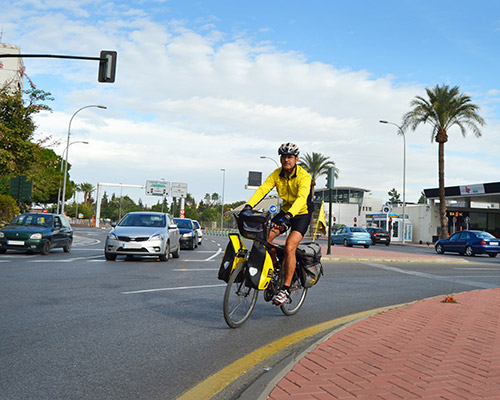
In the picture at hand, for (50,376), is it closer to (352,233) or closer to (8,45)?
(352,233)

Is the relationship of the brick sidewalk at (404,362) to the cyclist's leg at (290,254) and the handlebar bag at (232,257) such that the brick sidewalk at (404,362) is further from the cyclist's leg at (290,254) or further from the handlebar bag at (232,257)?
the handlebar bag at (232,257)

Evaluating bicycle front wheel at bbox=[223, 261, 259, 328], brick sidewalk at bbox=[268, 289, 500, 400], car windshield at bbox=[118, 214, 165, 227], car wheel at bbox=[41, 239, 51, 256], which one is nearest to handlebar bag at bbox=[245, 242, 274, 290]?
bicycle front wheel at bbox=[223, 261, 259, 328]

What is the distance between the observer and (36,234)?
1595 cm

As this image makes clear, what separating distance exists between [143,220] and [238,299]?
1070 centimetres

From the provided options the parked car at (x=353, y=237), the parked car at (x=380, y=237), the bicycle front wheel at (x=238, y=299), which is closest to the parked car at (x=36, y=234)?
the bicycle front wheel at (x=238, y=299)

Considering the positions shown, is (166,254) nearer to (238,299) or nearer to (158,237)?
(158,237)

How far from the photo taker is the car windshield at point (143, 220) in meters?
15.8

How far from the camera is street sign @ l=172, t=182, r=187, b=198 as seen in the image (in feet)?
241

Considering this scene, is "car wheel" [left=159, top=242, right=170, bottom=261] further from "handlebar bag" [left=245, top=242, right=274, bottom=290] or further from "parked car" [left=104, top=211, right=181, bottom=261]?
"handlebar bag" [left=245, top=242, right=274, bottom=290]

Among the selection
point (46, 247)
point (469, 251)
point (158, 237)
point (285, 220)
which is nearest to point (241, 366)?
point (285, 220)

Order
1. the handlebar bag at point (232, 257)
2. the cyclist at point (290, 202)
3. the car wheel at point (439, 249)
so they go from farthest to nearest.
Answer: the car wheel at point (439, 249) < the cyclist at point (290, 202) < the handlebar bag at point (232, 257)

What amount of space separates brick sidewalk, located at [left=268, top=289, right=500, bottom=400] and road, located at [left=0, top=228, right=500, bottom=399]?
1.53 feet

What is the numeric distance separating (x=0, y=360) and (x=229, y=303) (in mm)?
2299

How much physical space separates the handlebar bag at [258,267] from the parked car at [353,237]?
29.9 meters
